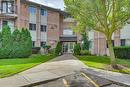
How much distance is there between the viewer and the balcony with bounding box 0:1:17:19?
117ft

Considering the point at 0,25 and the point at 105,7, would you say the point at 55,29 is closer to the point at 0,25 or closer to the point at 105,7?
the point at 0,25

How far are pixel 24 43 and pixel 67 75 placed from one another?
17.6 metres

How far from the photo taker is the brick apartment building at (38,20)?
36125 mm

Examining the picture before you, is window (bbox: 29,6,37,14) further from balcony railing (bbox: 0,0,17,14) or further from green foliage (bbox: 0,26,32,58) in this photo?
green foliage (bbox: 0,26,32,58)

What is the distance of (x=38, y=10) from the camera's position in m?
41.6

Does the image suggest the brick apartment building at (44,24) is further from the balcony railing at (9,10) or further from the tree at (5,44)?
the tree at (5,44)

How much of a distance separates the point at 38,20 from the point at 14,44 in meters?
13.6

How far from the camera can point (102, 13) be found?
60.7 ft

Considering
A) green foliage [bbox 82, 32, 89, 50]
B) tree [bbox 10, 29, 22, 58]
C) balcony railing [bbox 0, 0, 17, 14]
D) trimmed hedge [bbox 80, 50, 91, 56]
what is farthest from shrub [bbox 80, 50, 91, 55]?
balcony railing [bbox 0, 0, 17, 14]

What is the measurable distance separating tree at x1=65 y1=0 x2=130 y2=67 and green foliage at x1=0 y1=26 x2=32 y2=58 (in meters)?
11.7

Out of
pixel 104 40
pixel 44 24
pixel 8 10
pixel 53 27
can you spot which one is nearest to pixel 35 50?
pixel 44 24

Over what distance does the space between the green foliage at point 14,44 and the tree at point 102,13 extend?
11.7m

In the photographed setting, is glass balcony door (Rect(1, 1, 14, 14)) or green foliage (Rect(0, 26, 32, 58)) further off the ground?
glass balcony door (Rect(1, 1, 14, 14))

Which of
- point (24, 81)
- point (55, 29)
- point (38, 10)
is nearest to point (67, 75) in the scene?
point (24, 81)
